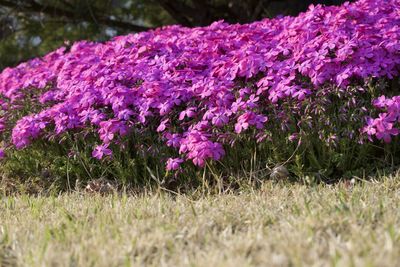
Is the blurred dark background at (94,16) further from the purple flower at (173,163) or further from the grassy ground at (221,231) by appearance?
the grassy ground at (221,231)

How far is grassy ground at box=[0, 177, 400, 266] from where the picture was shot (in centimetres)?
204

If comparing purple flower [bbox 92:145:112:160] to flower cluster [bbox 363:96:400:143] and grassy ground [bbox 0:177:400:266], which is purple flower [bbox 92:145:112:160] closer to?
grassy ground [bbox 0:177:400:266]

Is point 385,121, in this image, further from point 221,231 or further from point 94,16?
point 94,16

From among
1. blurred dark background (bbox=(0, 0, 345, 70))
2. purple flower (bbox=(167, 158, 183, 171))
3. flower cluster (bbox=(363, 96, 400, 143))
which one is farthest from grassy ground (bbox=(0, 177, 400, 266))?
blurred dark background (bbox=(0, 0, 345, 70))

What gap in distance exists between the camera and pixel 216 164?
12.3 feet

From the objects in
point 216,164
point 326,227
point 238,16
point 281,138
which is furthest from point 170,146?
point 238,16

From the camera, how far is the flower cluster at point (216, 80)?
3.59 metres

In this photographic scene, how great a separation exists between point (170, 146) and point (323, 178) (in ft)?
3.24

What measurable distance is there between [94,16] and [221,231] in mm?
5456

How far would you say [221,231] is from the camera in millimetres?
2461

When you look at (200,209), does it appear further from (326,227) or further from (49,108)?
(49,108)

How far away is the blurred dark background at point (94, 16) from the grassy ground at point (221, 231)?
4.32 m

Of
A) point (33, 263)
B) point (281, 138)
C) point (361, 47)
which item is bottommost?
point (33, 263)

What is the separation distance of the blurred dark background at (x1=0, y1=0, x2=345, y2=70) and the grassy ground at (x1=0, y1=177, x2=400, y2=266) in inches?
170
